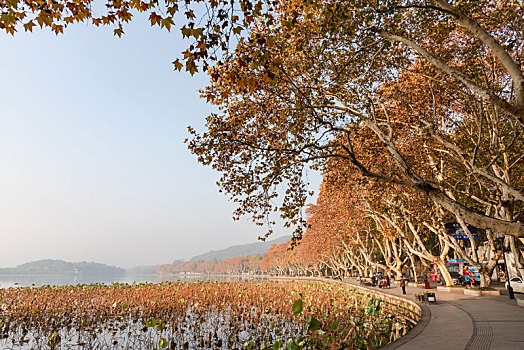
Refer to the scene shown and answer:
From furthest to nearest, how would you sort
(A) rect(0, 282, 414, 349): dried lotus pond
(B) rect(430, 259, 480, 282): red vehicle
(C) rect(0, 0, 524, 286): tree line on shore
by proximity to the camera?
(B) rect(430, 259, 480, 282): red vehicle → (A) rect(0, 282, 414, 349): dried lotus pond → (C) rect(0, 0, 524, 286): tree line on shore

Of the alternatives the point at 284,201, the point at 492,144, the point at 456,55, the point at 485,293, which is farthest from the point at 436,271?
the point at 284,201

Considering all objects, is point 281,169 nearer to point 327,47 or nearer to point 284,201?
point 284,201

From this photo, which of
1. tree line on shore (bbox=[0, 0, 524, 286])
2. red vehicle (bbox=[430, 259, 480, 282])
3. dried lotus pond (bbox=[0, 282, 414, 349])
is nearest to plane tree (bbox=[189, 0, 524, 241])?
tree line on shore (bbox=[0, 0, 524, 286])

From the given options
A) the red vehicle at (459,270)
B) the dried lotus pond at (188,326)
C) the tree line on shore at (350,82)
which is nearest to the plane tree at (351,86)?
the tree line on shore at (350,82)

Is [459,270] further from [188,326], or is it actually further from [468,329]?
[188,326]

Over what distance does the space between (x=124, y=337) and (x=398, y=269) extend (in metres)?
28.7

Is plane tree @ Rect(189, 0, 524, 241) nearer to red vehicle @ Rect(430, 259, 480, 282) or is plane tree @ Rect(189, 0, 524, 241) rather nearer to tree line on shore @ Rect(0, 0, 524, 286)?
tree line on shore @ Rect(0, 0, 524, 286)

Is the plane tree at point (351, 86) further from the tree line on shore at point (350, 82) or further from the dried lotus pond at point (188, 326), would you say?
the dried lotus pond at point (188, 326)

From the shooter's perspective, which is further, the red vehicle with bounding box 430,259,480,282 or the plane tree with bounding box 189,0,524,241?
the red vehicle with bounding box 430,259,480,282

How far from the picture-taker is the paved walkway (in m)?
7.99

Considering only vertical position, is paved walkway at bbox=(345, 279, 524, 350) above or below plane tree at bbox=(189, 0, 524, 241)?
below

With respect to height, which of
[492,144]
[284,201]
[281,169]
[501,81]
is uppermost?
[501,81]

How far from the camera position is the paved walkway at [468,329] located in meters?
7.99

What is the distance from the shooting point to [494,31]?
39.4ft
